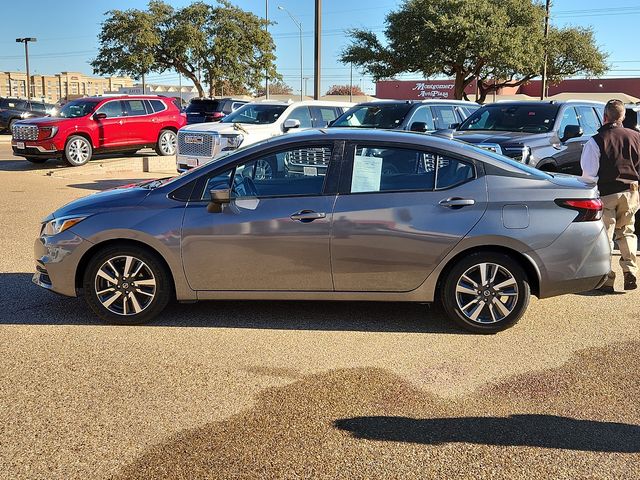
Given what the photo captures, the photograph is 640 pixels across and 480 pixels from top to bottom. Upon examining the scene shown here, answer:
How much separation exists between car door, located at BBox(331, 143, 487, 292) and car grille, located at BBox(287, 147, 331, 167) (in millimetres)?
178

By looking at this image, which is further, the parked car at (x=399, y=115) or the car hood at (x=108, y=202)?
the parked car at (x=399, y=115)

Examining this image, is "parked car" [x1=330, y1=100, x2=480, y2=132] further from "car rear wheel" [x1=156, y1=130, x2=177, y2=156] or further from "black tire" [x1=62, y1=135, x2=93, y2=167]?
"car rear wheel" [x1=156, y1=130, x2=177, y2=156]

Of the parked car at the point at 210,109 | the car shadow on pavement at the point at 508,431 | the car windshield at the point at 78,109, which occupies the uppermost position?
the parked car at the point at 210,109

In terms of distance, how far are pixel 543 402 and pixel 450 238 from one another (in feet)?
4.98

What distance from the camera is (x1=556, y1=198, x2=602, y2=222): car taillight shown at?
5246 mm

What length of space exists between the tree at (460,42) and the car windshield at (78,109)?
71.4 ft

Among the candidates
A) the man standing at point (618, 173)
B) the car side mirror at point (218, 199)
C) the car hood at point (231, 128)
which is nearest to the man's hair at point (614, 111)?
the man standing at point (618, 173)

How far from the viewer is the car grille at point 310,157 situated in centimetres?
534

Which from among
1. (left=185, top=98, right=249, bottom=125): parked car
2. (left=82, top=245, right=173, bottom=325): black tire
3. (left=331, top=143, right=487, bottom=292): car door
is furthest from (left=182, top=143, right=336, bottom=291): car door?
(left=185, top=98, right=249, bottom=125): parked car

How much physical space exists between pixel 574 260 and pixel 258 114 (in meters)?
10.5

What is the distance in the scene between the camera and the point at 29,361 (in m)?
4.60

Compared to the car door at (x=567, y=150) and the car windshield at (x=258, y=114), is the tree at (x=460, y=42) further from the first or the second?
the car door at (x=567, y=150)

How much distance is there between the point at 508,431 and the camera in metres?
3.69

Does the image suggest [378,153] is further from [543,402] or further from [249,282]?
[543,402]
